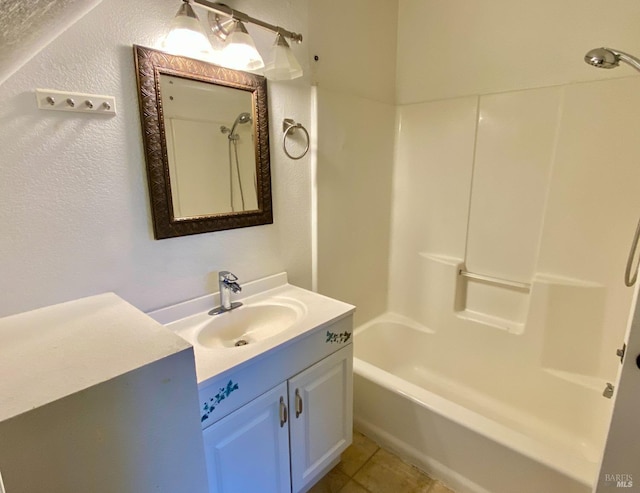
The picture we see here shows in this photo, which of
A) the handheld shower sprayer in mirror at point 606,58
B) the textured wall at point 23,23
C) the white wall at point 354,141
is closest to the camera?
the textured wall at point 23,23

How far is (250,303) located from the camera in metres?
1.50

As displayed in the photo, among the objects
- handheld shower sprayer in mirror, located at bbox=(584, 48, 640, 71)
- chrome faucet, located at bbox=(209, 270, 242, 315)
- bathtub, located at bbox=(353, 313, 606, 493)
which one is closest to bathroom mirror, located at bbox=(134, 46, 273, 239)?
chrome faucet, located at bbox=(209, 270, 242, 315)

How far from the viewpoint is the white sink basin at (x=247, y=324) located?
1340 millimetres

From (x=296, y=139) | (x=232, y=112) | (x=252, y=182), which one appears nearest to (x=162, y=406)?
(x=252, y=182)

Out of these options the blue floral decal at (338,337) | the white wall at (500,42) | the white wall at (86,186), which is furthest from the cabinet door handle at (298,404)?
the white wall at (500,42)

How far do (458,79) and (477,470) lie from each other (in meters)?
2.06

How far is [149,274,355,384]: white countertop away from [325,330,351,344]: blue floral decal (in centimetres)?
7

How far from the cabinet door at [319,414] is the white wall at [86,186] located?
2.00 feet

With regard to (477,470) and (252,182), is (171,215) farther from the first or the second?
(477,470)

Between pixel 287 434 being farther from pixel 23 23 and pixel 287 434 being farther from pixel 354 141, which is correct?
pixel 354 141

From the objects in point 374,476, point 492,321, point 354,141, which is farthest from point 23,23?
point 492,321

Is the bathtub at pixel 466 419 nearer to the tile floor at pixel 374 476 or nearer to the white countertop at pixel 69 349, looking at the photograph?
the tile floor at pixel 374 476

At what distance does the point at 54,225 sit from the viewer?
39.9 inches

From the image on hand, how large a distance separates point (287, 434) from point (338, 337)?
41 centimetres
